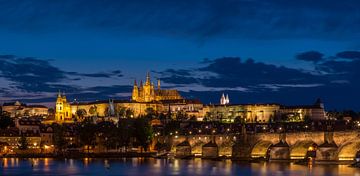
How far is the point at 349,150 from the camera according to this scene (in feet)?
220

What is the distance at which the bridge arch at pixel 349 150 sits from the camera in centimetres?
6406

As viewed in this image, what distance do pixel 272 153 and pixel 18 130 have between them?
66.9 m

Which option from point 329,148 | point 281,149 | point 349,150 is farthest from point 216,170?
point 349,150

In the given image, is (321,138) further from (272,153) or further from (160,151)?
(160,151)

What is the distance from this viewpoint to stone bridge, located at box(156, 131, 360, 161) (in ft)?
214

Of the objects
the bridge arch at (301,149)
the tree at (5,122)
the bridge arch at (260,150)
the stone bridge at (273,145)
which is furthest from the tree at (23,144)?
the bridge arch at (301,149)

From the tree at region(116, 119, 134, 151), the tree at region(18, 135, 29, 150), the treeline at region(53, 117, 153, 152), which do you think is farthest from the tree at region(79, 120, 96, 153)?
the tree at region(18, 135, 29, 150)

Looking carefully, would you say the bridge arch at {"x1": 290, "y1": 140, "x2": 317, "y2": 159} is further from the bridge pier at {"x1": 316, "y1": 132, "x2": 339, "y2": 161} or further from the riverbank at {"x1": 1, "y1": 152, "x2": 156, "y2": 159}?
the riverbank at {"x1": 1, "y1": 152, "x2": 156, "y2": 159}

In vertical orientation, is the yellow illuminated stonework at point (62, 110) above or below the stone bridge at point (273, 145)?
above

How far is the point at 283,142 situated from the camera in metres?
72.6

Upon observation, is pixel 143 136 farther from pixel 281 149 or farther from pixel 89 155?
pixel 281 149

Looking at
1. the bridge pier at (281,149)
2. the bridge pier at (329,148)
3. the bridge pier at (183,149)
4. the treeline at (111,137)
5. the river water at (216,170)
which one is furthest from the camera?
the treeline at (111,137)

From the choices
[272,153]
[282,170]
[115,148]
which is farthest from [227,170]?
[115,148]

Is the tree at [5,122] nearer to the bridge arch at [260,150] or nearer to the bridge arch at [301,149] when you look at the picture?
the bridge arch at [260,150]
